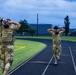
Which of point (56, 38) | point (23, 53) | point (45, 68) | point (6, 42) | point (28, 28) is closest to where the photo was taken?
point (6, 42)

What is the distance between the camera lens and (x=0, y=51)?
535 inches

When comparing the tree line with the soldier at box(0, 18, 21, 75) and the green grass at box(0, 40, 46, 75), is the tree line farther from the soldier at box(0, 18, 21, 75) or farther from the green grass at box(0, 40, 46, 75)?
the soldier at box(0, 18, 21, 75)

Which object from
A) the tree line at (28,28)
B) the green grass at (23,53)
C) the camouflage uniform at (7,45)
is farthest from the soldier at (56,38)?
the tree line at (28,28)

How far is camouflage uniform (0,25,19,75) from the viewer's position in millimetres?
13359

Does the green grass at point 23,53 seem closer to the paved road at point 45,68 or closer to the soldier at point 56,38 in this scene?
the paved road at point 45,68

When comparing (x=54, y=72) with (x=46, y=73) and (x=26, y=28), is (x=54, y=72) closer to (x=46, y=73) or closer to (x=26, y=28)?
(x=46, y=73)

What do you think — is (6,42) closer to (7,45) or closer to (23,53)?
(7,45)

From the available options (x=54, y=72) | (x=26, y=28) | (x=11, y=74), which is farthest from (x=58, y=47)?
(x=26, y=28)

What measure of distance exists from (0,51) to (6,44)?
0.36 meters

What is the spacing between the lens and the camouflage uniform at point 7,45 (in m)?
13.4

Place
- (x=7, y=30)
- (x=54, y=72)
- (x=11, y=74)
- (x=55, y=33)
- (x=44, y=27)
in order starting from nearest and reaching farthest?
(x=7, y=30) → (x=11, y=74) → (x=54, y=72) → (x=55, y=33) → (x=44, y=27)

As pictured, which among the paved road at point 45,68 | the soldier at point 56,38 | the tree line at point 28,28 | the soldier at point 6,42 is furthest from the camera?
the tree line at point 28,28

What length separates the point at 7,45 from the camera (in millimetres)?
13477

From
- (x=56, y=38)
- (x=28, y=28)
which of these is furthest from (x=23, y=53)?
(x=28, y=28)
